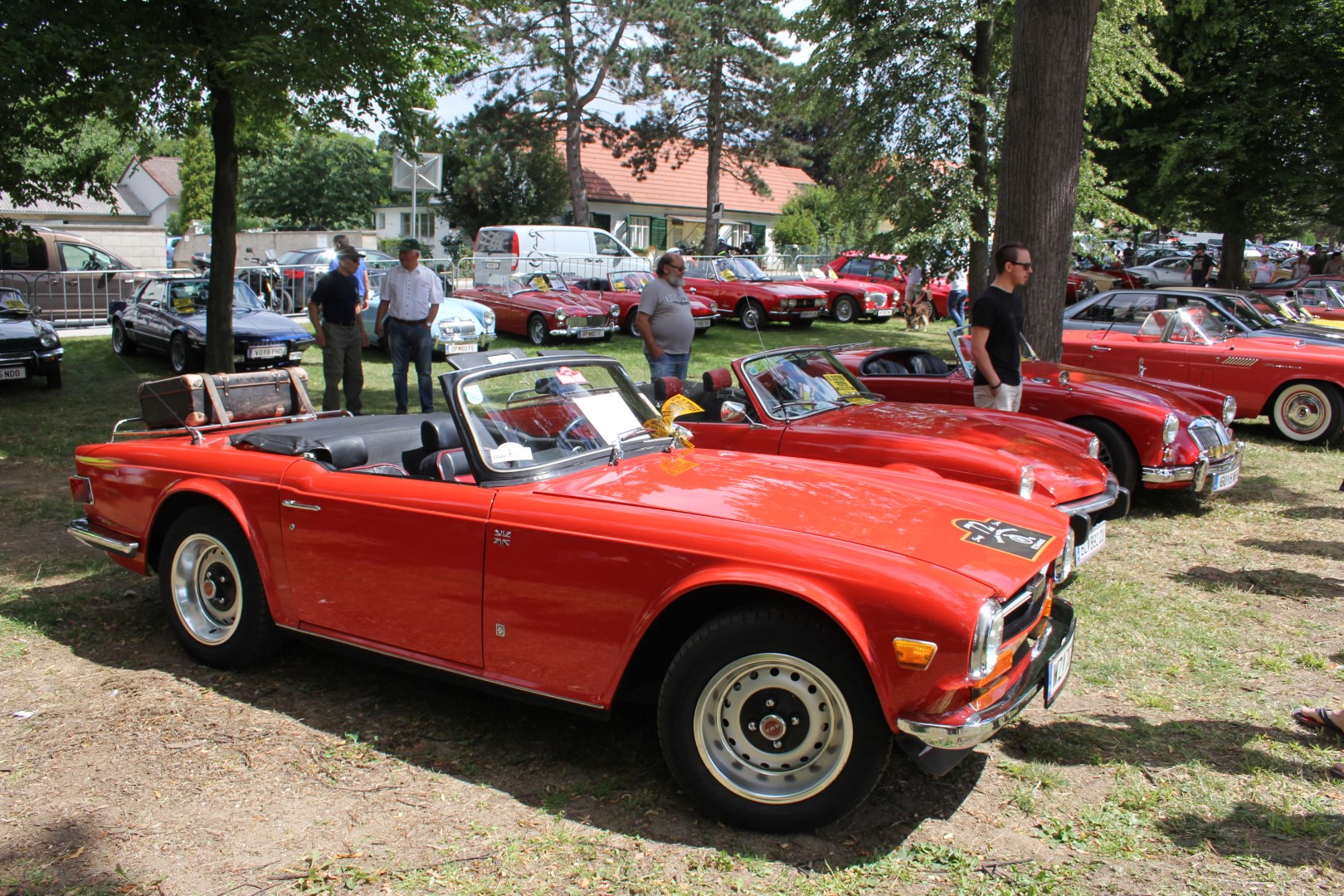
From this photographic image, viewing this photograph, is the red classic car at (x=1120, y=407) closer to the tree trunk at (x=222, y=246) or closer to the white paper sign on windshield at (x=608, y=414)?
the white paper sign on windshield at (x=608, y=414)

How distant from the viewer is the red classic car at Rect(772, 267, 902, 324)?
24.0 m

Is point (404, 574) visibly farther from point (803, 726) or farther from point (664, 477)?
point (803, 726)

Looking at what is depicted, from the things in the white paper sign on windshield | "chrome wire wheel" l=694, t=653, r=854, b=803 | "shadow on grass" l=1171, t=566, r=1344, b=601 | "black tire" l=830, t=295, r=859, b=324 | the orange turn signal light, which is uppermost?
"black tire" l=830, t=295, r=859, b=324

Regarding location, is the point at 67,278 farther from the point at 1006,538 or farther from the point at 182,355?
the point at 1006,538

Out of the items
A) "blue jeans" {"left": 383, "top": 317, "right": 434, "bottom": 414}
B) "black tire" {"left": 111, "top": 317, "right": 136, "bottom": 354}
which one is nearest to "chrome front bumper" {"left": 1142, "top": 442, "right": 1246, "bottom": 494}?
"blue jeans" {"left": 383, "top": 317, "right": 434, "bottom": 414}

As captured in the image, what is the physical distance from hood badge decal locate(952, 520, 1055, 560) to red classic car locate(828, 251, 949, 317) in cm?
2234

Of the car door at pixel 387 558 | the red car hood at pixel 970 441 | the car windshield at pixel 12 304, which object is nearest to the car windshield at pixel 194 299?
the car windshield at pixel 12 304

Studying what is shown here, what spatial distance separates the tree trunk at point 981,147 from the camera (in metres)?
18.2

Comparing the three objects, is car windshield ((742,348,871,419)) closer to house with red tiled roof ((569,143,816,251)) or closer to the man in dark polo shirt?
the man in dark polo shirt

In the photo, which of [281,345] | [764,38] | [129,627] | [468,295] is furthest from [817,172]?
[129,627]

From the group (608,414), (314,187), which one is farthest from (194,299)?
(314,187)

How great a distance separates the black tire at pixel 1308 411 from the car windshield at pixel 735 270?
14.2m

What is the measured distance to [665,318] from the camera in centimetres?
888

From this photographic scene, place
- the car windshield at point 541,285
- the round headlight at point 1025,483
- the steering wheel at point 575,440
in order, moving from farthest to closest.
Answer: the car windshield at point 541,285 < the round headlight at point 1025,483 < the steering wheel at point 575,440
